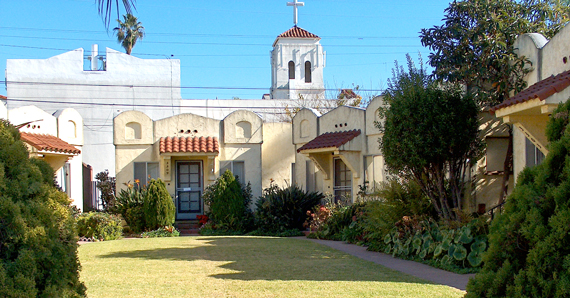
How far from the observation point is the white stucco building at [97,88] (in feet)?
108

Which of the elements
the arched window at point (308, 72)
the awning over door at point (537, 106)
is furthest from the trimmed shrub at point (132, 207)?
the arched window at point (308, 72)

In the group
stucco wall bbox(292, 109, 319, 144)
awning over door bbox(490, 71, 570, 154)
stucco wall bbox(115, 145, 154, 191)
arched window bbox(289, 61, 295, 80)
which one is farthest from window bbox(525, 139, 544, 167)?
arched window bbox(289, 61, 295, 80)

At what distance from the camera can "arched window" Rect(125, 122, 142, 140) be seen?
21031 mm

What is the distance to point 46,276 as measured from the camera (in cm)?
502

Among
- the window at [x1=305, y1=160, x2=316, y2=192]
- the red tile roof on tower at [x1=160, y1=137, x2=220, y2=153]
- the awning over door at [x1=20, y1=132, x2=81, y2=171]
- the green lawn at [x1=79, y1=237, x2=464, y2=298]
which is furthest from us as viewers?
the window at [x1=305, y1=160, x2=316, y2=192]

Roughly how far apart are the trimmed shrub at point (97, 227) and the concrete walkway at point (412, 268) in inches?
302

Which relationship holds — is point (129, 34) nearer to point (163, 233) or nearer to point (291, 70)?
point (291, 70)

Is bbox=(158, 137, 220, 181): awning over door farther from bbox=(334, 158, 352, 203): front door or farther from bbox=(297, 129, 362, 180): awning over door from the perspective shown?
bbox=(334, 158, 352, 203): front door

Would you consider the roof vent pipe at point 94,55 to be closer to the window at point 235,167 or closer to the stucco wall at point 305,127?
the window at point 235,167

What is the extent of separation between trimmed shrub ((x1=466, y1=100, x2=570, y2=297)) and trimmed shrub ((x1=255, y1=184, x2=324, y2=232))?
14.5m

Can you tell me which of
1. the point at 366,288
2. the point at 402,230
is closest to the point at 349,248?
the point at 402,230

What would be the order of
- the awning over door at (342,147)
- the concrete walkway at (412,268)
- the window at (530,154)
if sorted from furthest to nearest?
the awning over door at (342,147) → the window at (530,154) → the concrete walkway at (412,268)

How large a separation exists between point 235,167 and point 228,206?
2.22 m

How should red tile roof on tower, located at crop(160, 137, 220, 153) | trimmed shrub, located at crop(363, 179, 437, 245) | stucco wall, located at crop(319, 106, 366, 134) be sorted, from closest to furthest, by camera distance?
Result: trimmed shrub, located at crop(363, 179, 437, 245), stucco wall, located at crop(319, 106, 366, 134), red tile roof on tower, located at crop(160, 137, 220, 153)
